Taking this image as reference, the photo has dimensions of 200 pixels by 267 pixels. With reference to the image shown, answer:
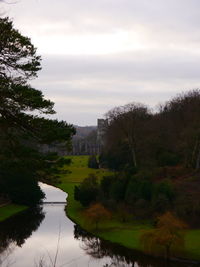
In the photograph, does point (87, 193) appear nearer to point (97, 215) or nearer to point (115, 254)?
point (97, 215)

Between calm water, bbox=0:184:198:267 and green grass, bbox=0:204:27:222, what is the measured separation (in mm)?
1499

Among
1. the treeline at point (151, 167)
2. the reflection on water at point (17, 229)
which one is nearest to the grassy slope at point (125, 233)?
the treeline at point (151, 167)

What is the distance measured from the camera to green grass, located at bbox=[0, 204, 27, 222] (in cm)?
5371

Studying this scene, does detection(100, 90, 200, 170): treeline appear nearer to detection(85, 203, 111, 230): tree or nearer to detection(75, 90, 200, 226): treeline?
detection(75, 90, 200, 226): treeline

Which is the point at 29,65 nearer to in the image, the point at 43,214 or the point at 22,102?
the point at 22,102

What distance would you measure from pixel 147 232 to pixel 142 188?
13.6m

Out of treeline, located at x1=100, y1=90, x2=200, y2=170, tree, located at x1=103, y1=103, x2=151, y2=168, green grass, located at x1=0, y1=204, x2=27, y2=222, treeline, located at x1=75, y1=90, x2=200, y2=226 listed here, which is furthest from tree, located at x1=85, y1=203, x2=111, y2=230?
tree, located at x1=103, y1=103, x2=151, y2=168

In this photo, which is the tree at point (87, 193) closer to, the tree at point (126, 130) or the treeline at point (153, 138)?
the treeline at point (153, 138)

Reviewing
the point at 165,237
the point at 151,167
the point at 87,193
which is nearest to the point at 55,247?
the point at 165,237

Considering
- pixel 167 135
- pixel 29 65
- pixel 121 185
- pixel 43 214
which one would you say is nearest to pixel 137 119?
pixel 167 135

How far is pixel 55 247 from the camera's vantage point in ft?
124

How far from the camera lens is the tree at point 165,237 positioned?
34531 mm

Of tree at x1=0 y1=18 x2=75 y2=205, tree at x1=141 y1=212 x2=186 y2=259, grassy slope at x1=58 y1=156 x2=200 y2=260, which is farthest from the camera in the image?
grassy slope at x1=58 y1=156 x2=200 y2=260

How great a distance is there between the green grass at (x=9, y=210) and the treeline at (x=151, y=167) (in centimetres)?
827
